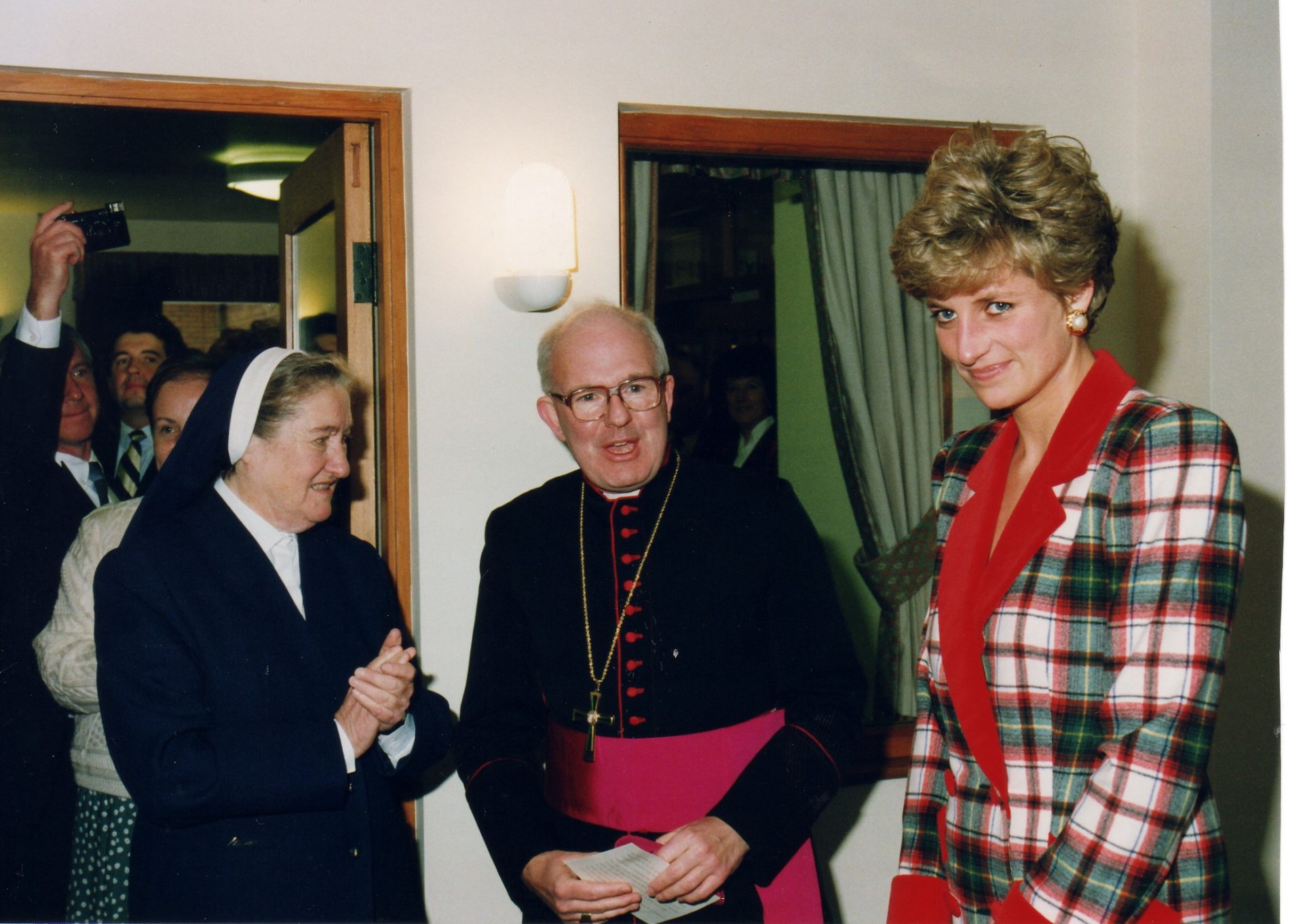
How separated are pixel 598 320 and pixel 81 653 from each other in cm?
132

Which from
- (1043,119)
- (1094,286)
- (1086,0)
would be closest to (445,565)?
(1094,286)

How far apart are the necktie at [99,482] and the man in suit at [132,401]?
0.01m

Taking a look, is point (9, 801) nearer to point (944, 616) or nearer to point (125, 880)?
point (125, 880)

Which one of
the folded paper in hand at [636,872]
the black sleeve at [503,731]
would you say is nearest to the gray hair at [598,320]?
the black sleeve at [503,731]

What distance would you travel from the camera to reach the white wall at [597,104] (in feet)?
8.64

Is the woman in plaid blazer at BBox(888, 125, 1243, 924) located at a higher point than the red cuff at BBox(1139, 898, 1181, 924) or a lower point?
higher

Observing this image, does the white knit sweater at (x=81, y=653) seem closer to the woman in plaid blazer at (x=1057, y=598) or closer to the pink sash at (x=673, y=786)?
the pink sash at (x=673, y=786)

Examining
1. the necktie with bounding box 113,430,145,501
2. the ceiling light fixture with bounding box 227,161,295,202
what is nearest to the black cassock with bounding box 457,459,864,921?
the necktie with bounding box 113,430,145,501

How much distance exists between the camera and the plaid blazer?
141 centimetres

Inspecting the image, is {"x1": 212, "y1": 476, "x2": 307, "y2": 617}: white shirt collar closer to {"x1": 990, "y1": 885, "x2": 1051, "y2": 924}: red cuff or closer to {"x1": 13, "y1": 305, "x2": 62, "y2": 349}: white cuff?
{"x1": 13, "y1": 305, "x2": 62, "y2": 349}: white cuff

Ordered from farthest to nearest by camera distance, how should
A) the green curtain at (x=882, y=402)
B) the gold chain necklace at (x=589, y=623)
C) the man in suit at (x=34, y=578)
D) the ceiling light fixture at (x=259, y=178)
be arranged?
the ceiling light fixture at (x=259, y=178)
the green curtain at (x=882, y=402)
the man in suit at (x=34, y=578)
the gold chain necklace at (x=589, y=623)

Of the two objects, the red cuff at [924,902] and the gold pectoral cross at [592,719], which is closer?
the red cuff at [924,902]

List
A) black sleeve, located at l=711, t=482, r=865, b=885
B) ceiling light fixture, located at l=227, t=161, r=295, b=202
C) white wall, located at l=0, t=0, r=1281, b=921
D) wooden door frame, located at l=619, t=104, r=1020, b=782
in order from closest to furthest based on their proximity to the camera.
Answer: black sleeve, located at l=711, t=482, r=865, b=885 < white wall, located at l=0, t=0, r=1281, b=921 < wooden door frame, located at l=619, t=104, r=1020, b=782 < ceiling light fixture, located at l=227, t=161, r=295, b=202

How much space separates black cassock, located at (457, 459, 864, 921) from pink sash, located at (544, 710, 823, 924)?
3cm
